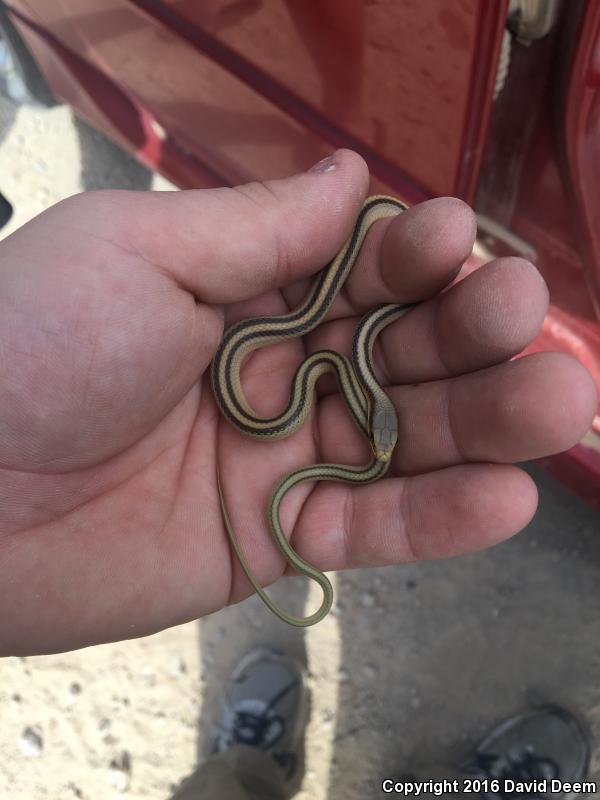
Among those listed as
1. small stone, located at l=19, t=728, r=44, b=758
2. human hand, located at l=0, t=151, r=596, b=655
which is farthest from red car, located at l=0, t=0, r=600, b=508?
small stone, located at l=19, t=728, r=44, b=758

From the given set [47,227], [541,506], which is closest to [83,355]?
[47,227]

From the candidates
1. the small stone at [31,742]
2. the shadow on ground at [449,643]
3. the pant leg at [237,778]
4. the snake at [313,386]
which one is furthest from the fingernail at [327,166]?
the small stone at [31,742]

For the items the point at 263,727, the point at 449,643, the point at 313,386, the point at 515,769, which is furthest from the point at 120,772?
the point at 313,386

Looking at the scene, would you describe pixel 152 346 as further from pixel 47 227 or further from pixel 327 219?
pixel 327 219

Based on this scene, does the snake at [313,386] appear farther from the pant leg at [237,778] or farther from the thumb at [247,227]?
the pant leg at [237,778]

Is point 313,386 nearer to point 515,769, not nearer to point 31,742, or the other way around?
point 515,769

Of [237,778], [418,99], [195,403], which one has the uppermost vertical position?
[418,99]
